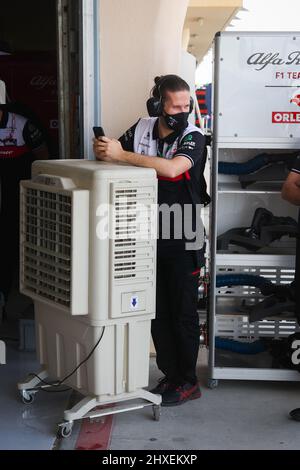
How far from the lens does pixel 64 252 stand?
10.7 feet

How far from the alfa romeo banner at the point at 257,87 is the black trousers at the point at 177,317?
2.58 ft

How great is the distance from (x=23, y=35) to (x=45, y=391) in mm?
6172

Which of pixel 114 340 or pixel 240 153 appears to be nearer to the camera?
pixel 114 340

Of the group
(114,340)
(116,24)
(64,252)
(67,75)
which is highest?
(116,24)

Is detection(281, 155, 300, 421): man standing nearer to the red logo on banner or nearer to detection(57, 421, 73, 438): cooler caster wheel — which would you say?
the red logo on banner

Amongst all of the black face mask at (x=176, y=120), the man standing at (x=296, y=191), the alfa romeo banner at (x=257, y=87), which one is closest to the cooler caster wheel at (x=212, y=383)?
the man standing at (x=296, y=191)

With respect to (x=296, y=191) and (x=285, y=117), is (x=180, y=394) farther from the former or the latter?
(x=285, y=117)

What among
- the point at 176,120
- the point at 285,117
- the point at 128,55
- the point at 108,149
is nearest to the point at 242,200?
the point at 285,117

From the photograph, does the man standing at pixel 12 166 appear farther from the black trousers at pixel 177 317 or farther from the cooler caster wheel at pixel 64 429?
the cooler caster wheel at pixel 64 429

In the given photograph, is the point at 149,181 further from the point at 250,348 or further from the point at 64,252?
the point at 250,348

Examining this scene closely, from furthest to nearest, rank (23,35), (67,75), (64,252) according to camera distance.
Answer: (23,35)
(67,75)
(64,252)

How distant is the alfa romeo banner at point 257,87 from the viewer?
3.86m

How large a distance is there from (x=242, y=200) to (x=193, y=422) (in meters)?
1.47
